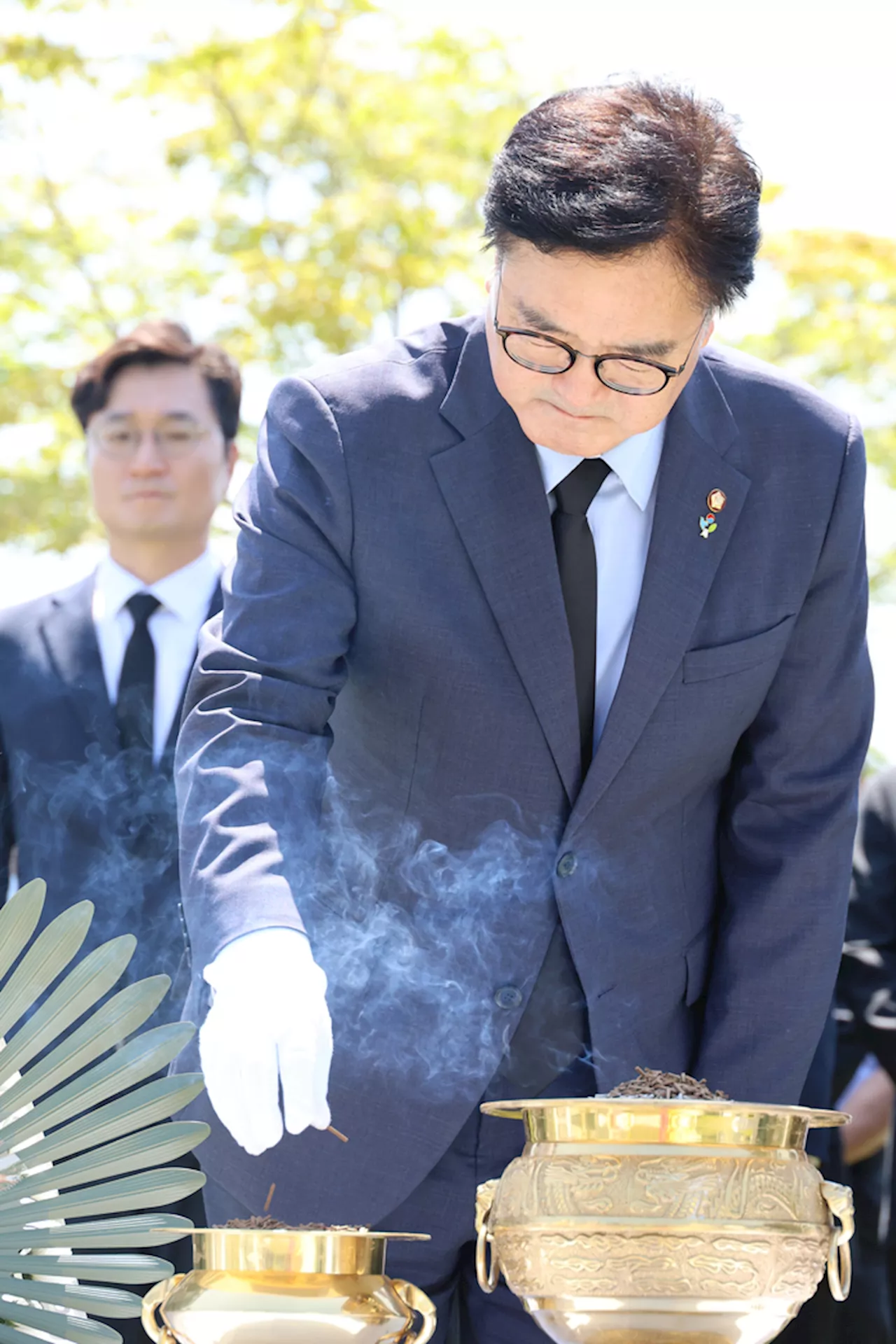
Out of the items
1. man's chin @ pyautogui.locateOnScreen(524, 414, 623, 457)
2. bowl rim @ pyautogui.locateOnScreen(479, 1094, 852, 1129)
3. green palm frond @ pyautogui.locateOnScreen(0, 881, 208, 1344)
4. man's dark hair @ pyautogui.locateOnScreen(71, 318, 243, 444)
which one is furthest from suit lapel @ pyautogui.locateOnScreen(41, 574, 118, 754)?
bowl rim @ pyautogui.locateOnScreen(479, 1094, 852, 1129)

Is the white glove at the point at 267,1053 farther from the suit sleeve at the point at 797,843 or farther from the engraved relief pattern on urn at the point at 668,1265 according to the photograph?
the suit sleeve at the point at 797,843

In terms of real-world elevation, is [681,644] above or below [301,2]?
below

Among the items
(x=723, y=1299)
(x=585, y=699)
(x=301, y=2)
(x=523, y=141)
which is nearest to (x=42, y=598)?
(x=585, y=699)

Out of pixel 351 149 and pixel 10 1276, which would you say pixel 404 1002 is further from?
pixel 351 149

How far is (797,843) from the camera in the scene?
2.70 meters

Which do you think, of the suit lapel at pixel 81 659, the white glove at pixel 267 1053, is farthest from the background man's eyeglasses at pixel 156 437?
the white glove at pixel 267 1053

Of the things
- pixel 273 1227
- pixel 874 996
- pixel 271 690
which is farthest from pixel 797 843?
pixel 874 996

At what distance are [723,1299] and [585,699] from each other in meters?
1.12

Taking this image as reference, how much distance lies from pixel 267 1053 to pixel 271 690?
2.18 ft

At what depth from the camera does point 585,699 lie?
262cm

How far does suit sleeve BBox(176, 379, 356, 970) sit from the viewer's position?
7.13 ft

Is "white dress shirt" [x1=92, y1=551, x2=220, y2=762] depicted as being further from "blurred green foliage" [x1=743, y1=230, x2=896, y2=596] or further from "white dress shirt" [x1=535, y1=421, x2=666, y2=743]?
"blurred green foliage" [x1=743, y1=230, x2=896, y2=596]

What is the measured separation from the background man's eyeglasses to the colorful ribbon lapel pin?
2.46 metres

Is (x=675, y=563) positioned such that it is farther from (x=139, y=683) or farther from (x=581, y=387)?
(x=139, y=683)
